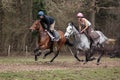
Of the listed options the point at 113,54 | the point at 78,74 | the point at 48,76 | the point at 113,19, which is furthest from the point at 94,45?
the point at 113,19

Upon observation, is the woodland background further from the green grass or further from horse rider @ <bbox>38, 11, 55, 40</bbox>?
the green grass

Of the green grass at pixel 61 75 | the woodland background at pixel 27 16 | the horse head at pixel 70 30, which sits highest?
the horse head at pixel 70 30

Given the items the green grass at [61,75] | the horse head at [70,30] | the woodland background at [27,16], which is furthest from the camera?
the woodland background at [27,16]

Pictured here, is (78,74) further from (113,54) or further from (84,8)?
(84,8)

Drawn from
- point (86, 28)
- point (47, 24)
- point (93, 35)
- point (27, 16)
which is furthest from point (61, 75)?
point (27, 16)

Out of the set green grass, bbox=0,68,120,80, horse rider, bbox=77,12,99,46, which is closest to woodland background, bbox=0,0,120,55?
horse rider, bbox=77,12,99,46

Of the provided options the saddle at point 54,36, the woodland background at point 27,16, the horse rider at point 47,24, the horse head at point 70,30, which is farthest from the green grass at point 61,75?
the woodland background at point 27,16

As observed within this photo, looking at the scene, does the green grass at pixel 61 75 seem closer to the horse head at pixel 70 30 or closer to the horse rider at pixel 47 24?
the horse head at pixel 70 30

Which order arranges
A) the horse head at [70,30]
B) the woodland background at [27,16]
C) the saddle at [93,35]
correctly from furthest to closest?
the woodland background at [27,16] < the saddle at [93,35] < the horse head at [70,30]

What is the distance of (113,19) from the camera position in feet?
163

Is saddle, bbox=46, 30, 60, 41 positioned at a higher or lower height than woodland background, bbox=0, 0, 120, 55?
higher

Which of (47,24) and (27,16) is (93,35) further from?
(27,16)

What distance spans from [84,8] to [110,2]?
3.57 meters

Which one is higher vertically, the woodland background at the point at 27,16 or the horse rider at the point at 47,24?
the horse rider at the point at 47,24
